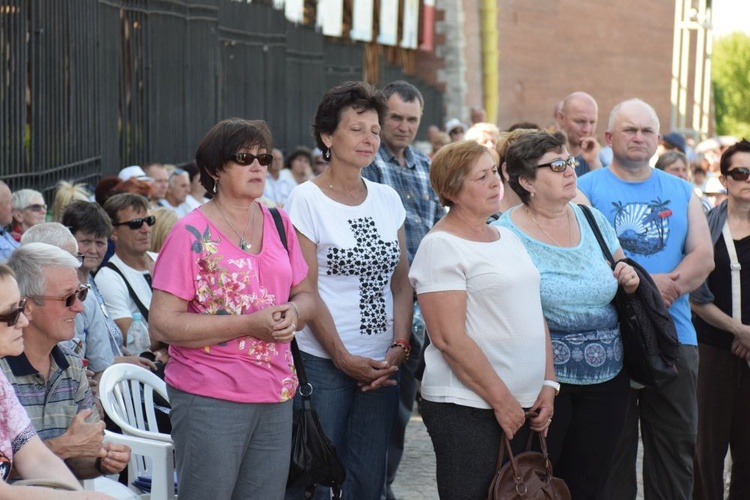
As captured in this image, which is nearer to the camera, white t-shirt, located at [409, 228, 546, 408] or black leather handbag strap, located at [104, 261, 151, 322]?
white t-shirt, located at [409, 228, 546, 408]

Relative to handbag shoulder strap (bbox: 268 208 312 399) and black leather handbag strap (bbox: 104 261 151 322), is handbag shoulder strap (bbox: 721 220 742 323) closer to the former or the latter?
handbag shoulder strap (bbox: 268 208 312 399)

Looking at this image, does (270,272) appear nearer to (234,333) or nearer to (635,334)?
(234,333)

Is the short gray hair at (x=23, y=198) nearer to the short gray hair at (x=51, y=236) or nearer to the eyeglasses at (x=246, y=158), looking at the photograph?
the short gray hair at (x=51, y=236)

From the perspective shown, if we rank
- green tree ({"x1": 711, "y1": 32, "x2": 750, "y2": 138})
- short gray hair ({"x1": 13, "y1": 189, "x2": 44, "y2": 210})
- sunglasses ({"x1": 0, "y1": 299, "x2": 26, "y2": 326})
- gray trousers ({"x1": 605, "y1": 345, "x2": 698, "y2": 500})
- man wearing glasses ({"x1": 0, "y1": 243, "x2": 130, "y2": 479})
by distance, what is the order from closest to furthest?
sunglasses ({"x1": 0, "y1": 299, "x2": 26, "y2": 326}), man wearing glasses ({"x1": 0, "y1": 243, "x2": 130, "y2": 479}), gray trousers ({"x1": 605, "y1": 345, "x2": 698, "y2": 500}), short gray hair ({"x1": 13, "y1": 189, "x2": 44, "y2": 210}), green tree ({"x1": 711, "y1": 32, "x2": 750, "y2": 138})

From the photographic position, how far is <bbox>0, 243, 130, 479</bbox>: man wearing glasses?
398cm

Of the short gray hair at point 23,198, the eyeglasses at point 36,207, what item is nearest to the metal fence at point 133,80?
the short gray hair at point 23,198

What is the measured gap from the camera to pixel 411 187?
19.5 feet

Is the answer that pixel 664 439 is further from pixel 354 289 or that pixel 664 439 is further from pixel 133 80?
pixel 133 80

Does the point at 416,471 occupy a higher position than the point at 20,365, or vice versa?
the point at 20,365

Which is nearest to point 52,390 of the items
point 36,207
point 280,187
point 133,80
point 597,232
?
point 597,232

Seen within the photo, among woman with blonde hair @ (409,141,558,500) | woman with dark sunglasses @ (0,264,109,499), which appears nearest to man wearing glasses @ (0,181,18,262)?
woman with blonde hair @ (409,141,558,500)

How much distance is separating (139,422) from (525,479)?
161 centimetres

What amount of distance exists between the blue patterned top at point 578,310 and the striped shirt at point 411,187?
1.00 meters

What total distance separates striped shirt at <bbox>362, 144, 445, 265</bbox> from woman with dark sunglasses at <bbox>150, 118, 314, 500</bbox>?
5.15ft
